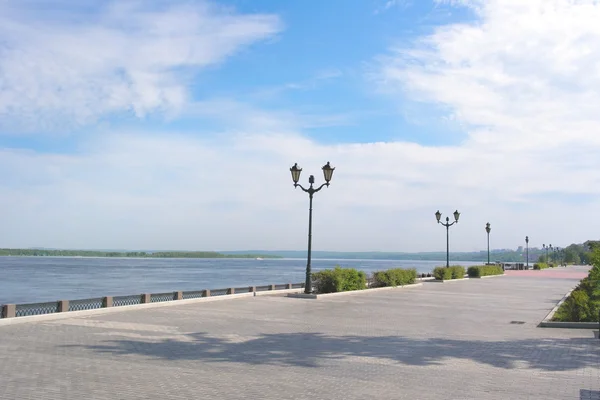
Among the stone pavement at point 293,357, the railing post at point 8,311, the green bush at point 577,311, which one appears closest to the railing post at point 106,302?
the stone pavement at point 293,357

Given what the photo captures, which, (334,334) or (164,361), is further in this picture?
(334,334)

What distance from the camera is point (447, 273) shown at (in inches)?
1574

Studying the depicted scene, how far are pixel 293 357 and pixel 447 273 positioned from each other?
104ft

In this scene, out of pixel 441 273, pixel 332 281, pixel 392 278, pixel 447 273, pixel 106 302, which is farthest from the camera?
pixel 447 273

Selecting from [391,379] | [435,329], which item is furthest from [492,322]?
[391,379]

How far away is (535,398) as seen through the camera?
24.8ft

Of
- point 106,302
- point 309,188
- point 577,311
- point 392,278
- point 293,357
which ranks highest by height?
point 309,188

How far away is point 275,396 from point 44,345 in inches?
222

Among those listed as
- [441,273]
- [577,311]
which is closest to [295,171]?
[577,311]

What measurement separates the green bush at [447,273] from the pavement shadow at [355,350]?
26526 mm

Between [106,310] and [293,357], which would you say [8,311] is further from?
[293,357]

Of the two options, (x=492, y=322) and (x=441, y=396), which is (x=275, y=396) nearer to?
(x=441, y=396)

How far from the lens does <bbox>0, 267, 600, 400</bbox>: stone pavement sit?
7.83m

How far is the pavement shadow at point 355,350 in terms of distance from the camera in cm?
1002
